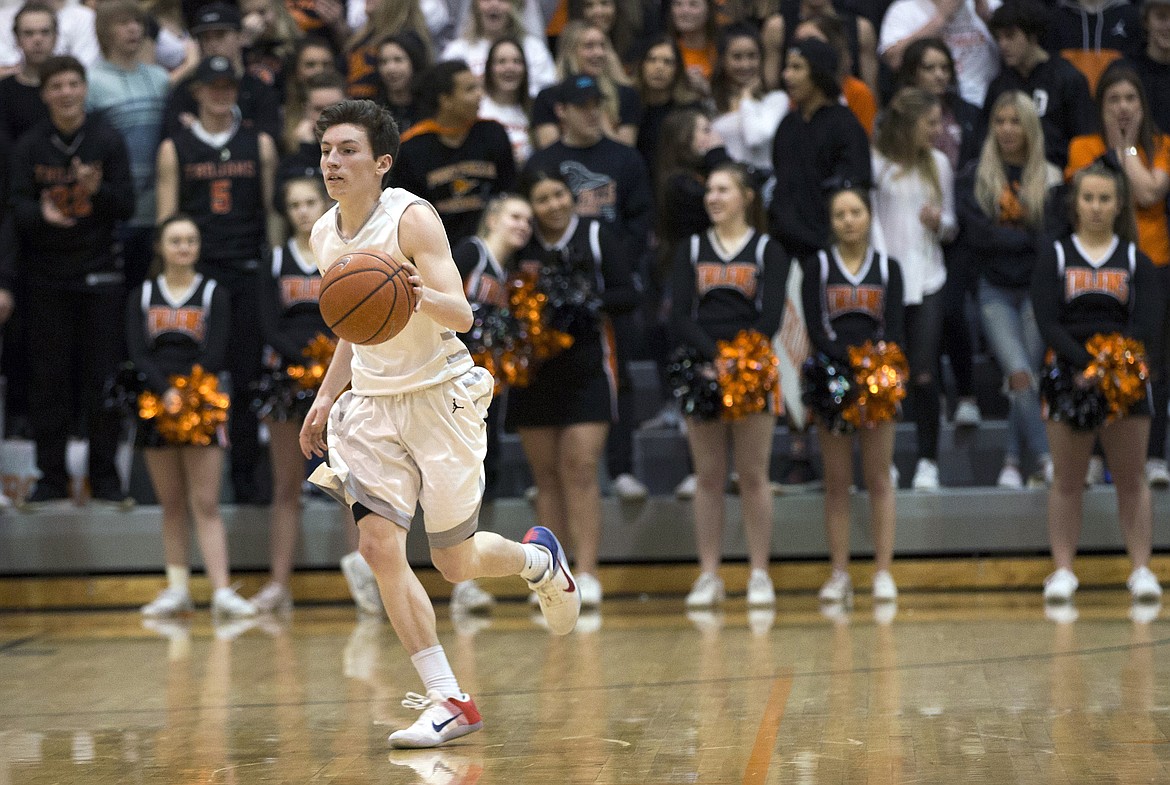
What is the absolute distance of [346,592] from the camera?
31.4ft

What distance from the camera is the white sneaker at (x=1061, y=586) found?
8531 mm

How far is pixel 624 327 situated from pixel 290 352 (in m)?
2.03

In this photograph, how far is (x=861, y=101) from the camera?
10016 mm

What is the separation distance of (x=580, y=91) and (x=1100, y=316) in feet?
10.3

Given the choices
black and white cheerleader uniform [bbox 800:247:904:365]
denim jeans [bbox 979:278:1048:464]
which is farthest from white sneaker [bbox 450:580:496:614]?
denim jeans [bbox 979:278:1048:464]

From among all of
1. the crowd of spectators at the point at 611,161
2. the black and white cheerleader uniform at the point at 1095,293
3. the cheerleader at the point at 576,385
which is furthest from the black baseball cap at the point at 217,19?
the black and white cheerleader uniform at the point at 1095,293

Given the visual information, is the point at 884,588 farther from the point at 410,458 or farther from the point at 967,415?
the point at 410,458

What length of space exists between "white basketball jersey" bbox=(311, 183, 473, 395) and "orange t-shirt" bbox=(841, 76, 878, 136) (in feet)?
18.1

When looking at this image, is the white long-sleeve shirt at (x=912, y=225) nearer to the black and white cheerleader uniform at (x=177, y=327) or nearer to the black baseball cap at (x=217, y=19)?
the black and white cheerleader uniform at (x=177, y=327)

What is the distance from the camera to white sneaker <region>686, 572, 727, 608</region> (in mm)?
8739

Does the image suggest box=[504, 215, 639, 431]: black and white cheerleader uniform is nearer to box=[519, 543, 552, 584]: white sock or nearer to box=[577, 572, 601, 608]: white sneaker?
box=[577, 572, 601, 608]: white sneaker

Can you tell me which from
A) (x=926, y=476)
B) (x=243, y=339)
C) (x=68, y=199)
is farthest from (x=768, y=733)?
(x=68, y=199)

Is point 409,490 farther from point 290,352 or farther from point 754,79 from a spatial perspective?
point 754,79

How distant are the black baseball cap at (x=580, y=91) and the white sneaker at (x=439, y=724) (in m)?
4.87
